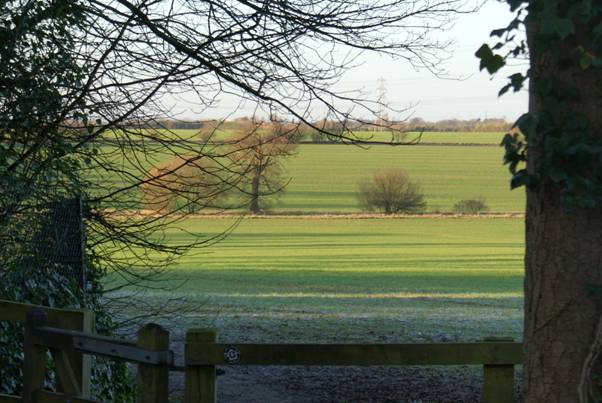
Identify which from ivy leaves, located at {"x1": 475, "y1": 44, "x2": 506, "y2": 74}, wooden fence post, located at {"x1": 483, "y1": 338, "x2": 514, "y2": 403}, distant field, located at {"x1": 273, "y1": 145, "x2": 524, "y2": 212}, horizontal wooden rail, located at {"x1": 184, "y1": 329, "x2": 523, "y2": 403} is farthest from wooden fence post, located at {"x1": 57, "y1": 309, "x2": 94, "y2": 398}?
distant field, located at {"x1": 273, "y1": 145, "x2": 524, "y2": 212}

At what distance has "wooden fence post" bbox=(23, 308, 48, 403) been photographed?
5.82 metres

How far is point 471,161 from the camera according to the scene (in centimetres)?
11662

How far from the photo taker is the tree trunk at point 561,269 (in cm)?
380

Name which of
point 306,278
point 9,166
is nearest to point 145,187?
point 9,166

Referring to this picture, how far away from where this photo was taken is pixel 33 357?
596cm

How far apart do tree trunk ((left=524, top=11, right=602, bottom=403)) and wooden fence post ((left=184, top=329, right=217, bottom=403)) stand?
2128 millimetres

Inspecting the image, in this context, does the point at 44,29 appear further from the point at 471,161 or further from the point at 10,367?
the point at 471,161

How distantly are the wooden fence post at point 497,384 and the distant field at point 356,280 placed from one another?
7.93 m

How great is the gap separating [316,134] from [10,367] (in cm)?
417

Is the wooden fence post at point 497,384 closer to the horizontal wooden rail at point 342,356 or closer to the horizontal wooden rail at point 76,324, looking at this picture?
the horizontal wooden rail at point 342,356

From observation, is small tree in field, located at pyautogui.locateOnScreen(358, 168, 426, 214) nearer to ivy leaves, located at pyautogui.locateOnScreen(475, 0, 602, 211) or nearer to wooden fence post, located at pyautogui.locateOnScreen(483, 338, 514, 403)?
wooden fence post, located at pyautogui.locateOnScreen(483, 338, 514, 403)

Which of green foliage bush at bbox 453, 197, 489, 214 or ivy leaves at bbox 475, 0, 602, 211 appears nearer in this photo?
→ ivy leaves at bbox 475, 0, 602, 211

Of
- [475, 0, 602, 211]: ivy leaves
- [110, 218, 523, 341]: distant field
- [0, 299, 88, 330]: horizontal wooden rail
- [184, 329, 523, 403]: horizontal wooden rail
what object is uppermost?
[475, 0, 602, 211]: ivy leaves

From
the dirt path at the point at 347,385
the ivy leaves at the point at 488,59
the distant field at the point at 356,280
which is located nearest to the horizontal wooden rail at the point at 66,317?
the ivy leaves at the point at 488,59
